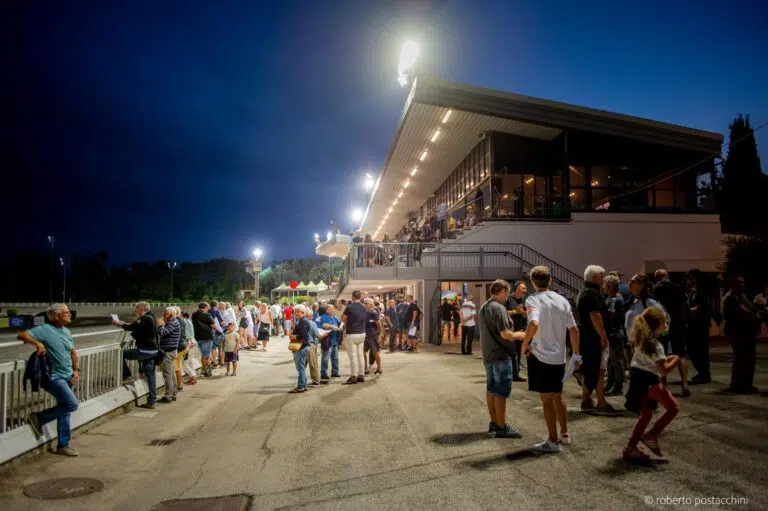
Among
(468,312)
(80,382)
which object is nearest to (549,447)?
(80,382)

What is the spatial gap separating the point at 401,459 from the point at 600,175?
21768 mm

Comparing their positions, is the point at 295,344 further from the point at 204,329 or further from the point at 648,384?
the point at 648,384

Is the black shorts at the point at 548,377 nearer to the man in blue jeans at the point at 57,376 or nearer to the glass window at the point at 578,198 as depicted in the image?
the man in blue jeans at the point at 57,376

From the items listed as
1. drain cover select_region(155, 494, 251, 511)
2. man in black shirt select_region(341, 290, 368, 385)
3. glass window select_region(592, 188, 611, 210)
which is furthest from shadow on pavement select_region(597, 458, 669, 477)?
glass window select_region(592, 188, 611, 210)

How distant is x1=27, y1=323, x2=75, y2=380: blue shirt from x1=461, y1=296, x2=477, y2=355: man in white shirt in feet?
36.8

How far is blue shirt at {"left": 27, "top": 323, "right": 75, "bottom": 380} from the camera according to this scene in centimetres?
625

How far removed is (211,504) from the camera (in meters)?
4.57

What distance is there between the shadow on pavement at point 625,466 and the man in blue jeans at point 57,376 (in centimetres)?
593

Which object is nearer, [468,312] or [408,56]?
[468,312]

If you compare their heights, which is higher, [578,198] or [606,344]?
[578,198]

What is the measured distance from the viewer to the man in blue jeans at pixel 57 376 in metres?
6.19

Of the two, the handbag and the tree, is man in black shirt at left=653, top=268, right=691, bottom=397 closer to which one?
the handbag

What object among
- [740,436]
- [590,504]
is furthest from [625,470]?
[740,436]

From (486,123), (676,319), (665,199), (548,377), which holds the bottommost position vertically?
(548,377)
